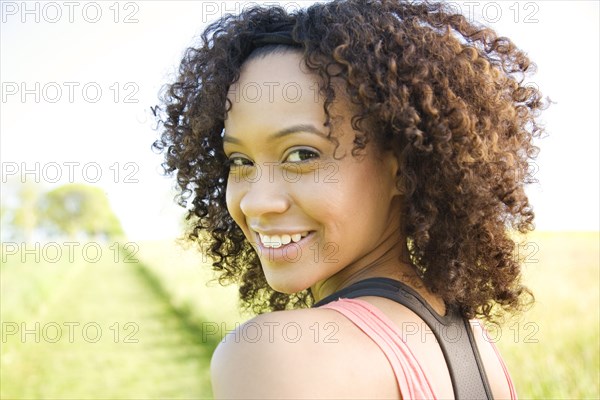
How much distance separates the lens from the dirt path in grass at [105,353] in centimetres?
883

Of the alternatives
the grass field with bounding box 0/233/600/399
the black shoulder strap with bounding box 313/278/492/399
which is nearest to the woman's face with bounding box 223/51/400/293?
the black shoulder strap with bounding box 313/278/492/399

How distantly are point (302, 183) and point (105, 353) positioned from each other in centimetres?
983

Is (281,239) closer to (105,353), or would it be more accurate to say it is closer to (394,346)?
(394,346)

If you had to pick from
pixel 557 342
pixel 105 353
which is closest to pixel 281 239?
pixel 557 342

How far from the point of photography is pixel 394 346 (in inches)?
65.7

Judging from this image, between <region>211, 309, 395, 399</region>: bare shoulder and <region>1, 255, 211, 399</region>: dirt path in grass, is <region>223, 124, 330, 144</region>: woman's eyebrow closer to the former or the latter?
<region>211, 309, 395, 399</region>: bare shoulder

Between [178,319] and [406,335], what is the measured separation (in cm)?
1203

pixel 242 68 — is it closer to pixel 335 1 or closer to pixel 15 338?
pixel 335 1

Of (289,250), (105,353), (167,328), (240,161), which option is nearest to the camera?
(289,250)

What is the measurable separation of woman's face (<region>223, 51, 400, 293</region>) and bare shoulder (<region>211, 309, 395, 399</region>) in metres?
0.42

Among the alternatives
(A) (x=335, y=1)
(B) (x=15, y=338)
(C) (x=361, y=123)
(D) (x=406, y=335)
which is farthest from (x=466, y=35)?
(B) (x=15, y=338)

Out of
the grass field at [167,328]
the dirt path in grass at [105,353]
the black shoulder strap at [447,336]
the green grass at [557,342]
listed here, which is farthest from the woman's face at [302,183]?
the dirt path in grass at [105,353]

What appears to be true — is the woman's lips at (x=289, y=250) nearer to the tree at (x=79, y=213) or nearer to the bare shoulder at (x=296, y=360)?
the bare shoulder at (x=296, y=360)

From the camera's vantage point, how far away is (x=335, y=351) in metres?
1.60
